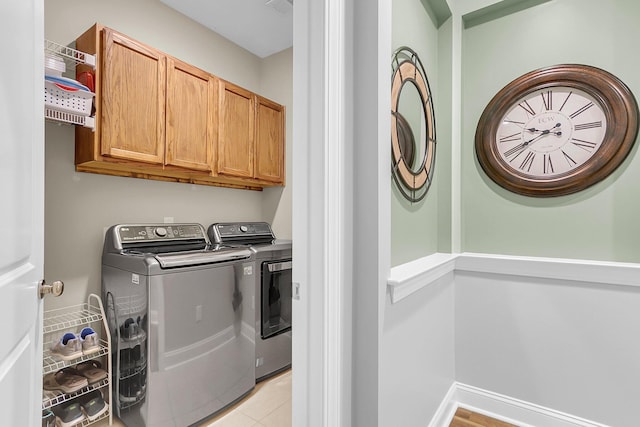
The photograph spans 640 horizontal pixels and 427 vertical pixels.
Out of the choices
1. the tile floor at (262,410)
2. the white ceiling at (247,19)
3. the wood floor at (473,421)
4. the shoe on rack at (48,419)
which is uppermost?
the white ceiling at (247,19)

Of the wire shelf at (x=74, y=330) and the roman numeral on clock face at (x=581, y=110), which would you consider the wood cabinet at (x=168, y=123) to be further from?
the roman numeral on clock face at (x=581, y=110)

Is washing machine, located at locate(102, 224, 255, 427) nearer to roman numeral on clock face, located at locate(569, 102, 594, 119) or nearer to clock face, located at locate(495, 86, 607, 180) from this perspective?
clock face, located at locate(495, 86, 607, 180)

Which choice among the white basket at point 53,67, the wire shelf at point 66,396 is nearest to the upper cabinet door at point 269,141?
the white basket at point 53,67

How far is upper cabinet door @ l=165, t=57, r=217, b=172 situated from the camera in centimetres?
221

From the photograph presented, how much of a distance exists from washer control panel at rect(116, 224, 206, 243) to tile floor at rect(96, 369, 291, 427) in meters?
1.13

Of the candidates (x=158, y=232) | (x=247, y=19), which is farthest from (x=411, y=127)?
(x=247, y=19)

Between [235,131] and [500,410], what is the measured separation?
274 centimetres

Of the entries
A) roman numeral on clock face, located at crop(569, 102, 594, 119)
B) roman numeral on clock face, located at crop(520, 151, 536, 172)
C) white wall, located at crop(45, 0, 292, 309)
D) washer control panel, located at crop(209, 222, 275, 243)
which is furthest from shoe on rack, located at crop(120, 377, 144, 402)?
roman numeral on clock face, located at crop(569, 102, 594, 119)

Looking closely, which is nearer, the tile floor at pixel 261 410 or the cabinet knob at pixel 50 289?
the cabinet knob at pixel 50 289

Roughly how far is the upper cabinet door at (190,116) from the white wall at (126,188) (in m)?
0.35

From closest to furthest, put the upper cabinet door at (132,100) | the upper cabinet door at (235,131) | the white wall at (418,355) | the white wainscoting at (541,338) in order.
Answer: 1. the white wall at (418,355)
2. the white wainscoting at (541,338)
3. the upper cabinet door at (132,100)
4. the upper cabinet door at (235,131)

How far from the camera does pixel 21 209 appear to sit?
58 centimetres

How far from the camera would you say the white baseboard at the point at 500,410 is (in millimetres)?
1629

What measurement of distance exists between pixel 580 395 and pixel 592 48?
183cm
